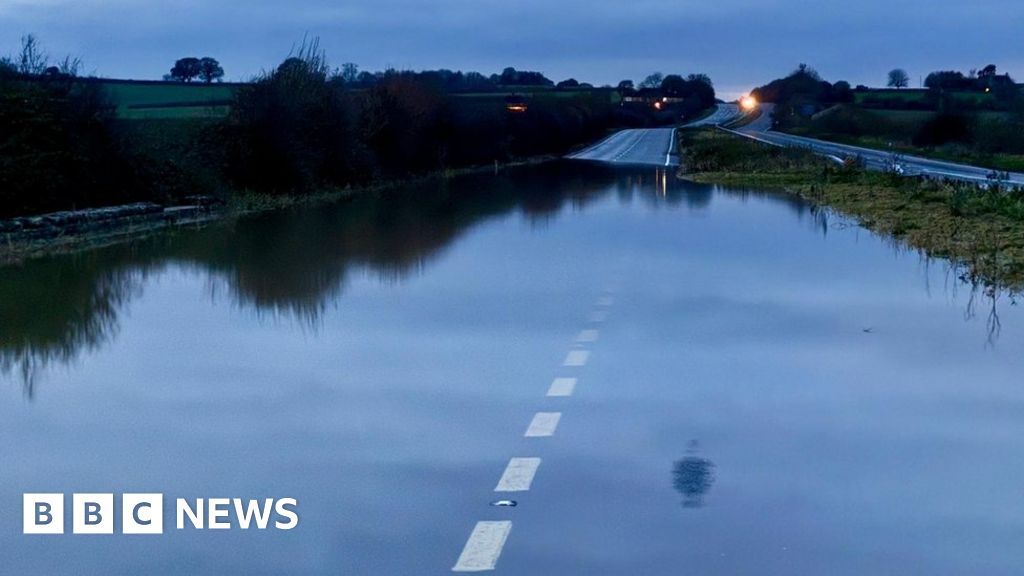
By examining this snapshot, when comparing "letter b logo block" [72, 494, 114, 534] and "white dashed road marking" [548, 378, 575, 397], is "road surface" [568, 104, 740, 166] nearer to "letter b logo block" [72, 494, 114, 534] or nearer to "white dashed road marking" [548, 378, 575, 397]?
"white dashed road marking" [548, 378, 575, 397]

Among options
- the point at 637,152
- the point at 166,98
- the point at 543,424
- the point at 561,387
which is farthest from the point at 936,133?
the point at 543,424

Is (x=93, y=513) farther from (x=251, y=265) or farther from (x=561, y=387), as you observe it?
(x=251, y=265)

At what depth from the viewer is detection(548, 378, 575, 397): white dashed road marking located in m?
11.4

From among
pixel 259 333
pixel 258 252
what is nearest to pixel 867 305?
pixel 259 333

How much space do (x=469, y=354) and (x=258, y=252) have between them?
10889mm

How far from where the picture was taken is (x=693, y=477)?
8.50m

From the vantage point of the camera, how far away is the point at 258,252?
2370 centimetres

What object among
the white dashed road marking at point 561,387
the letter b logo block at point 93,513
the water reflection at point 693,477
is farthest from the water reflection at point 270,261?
the water reflection at point 693,477

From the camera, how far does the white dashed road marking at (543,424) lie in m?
9.82

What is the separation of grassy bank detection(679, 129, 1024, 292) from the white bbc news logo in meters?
12.7

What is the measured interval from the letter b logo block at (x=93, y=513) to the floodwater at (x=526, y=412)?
0.07m

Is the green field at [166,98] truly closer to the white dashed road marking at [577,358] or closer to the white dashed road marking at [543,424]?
the white dashed road marking at [577,358]

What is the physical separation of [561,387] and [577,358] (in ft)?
4.98

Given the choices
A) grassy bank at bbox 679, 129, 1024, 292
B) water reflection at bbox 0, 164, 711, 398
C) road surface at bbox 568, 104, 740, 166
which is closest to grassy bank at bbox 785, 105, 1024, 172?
grassy bank at bbox 679, 129, 1024, 292
